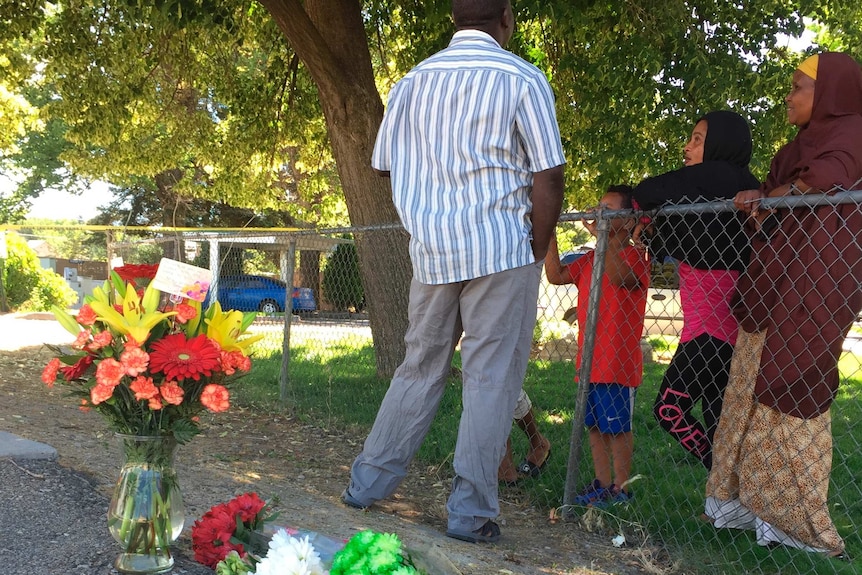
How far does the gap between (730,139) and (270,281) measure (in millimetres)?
5211

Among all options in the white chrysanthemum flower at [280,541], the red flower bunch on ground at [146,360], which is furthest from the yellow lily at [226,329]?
the white chrysanthemum flower at [280,541]

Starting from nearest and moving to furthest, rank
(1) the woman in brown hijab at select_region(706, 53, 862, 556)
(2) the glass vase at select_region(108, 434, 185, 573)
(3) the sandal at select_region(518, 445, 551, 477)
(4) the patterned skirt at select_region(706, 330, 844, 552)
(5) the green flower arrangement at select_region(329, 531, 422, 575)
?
(5) the green flower arrangement at select_region(329, 531, 422, 575)
(2) the glass vase at select_region(108, 434, 185, 573)
(1) the woman in brown hijab at select_region(706, 53, 862, 556)
(4) the patterned skirt at select_region(706, 330, 844, 552)
(3) the sandal at select_region(518, 445, 551, 477)

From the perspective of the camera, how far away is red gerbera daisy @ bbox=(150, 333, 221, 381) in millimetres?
2516

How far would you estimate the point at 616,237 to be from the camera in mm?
4008

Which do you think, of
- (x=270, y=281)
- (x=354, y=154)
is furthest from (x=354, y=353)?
(x=354, y=154)

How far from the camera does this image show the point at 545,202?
3.27 m

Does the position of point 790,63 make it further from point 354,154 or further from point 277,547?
point 277,547

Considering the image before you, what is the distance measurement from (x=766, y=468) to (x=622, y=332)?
0.94m

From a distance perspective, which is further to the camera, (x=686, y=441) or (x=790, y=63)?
(x=790, y=63)

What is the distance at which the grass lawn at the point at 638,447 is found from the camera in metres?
3.65

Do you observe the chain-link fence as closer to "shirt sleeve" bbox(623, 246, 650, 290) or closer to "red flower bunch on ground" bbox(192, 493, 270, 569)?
"shirt sleeve" bbox(623, 246, 650, 290)

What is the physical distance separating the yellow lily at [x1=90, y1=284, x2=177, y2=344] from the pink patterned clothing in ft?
7.71

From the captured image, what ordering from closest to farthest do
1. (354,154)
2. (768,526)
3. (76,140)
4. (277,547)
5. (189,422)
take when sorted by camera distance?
(277,547)
(189,422)
(768,526)
(354,154)
(76,140)

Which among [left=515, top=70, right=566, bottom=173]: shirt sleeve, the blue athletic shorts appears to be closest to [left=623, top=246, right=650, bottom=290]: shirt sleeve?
the blue athletic shorts
